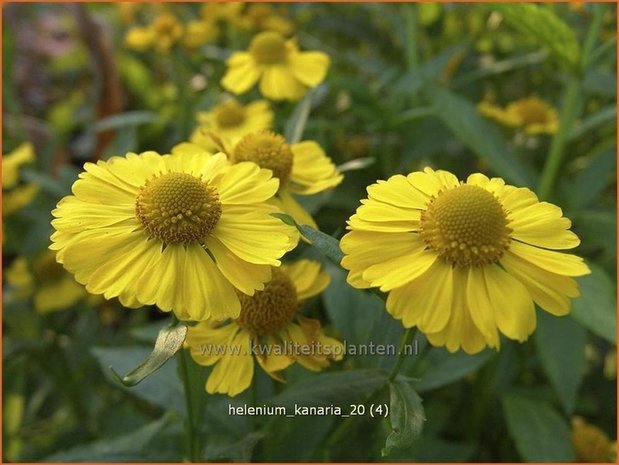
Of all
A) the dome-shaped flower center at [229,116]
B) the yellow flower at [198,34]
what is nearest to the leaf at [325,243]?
the dome-shaped flower center at [229,116]

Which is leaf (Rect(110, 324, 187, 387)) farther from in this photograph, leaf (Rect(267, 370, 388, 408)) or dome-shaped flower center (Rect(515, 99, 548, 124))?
dome-shaped flower center (Rect(515, 99, 548, 124))

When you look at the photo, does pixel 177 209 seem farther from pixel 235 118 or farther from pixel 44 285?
pixel 44 285

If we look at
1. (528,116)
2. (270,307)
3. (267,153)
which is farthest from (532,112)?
(270,307)

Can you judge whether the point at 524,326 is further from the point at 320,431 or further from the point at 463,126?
the point at 463,126

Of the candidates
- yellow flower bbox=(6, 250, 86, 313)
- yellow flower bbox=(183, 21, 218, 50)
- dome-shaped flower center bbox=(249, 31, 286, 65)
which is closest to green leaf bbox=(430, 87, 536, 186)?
dome-shaped flower center bbox=(249, 31, 286, 65)

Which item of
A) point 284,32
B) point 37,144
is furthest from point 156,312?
point 284,32
